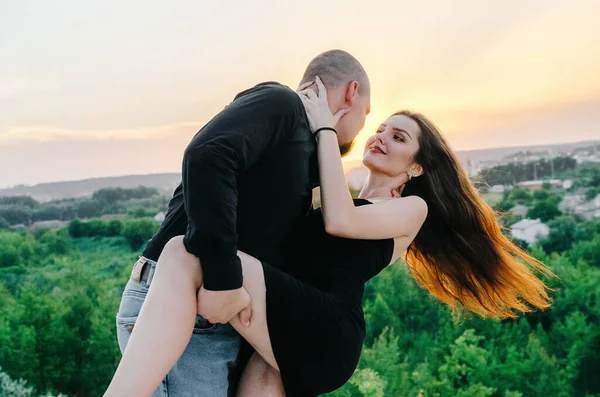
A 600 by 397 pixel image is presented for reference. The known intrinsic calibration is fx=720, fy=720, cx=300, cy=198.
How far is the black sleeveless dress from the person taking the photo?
1546 millimetres

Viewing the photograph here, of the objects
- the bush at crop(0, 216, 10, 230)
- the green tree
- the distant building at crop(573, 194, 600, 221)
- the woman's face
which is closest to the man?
the woman's face

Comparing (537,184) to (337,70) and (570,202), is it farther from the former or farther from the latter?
(337,70)

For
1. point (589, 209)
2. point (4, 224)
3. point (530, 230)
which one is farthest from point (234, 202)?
point (589, 209)

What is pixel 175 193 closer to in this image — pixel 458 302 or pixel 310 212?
pixel 310 212

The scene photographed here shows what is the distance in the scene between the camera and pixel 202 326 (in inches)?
61.5

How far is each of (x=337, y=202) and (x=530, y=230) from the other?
103 ft

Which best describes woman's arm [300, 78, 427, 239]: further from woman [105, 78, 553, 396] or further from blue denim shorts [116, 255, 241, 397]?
blue denim shorts [116, 255, 241, 397]

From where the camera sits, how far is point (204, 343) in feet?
5.17

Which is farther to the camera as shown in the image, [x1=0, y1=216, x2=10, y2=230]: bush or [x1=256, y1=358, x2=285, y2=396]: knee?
[x1=0, y1=216, x2=10, y2=230]: bush

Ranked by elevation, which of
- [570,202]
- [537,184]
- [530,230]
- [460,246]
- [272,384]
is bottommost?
[530,230]

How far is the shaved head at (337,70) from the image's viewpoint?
1738mm

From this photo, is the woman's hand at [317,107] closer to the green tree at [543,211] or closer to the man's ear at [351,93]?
the man's ear at [351,93]

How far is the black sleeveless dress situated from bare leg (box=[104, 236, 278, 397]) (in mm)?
185

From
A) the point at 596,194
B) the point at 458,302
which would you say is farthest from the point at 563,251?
the point at 458,302
